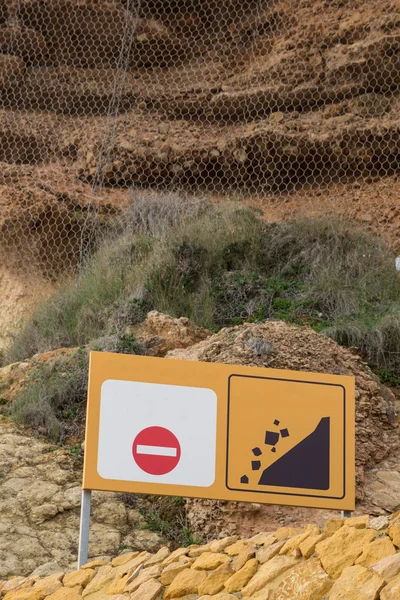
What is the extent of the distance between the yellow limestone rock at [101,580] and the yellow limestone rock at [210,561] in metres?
0.41

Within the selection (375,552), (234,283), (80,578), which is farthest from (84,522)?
(234,283)

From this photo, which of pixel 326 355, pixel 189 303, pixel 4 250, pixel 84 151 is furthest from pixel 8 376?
pixel 84 151

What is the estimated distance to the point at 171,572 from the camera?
4.00 metres

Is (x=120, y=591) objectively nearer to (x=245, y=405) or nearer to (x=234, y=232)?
(x=245, y=405)

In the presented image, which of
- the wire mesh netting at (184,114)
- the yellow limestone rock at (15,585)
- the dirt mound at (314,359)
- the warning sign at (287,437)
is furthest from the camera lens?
the wire mesh netting at (184,114)

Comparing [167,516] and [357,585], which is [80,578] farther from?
[167,516]

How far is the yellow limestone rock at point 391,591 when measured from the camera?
10.1ft

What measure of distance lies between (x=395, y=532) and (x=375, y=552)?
11 centimetres

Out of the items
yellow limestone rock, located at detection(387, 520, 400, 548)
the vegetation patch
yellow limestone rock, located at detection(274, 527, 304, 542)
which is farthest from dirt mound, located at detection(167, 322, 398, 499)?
yellow limestone rock, located at detection(387, 520, 400, 548)

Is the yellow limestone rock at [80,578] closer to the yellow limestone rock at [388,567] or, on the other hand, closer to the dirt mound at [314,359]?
the yellow limestone rock at [388,567]

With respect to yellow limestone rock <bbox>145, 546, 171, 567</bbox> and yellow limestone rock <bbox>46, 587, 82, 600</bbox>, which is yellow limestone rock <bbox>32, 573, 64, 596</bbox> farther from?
yellow limestone rock <bbox>145, 546, 171, 567</bbox>

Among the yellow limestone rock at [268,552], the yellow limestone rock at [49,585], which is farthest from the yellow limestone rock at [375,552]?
the yellow limestone rock at [49,585]

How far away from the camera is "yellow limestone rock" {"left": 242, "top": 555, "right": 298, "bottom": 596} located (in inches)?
144

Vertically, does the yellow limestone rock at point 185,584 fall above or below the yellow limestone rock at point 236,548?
below
